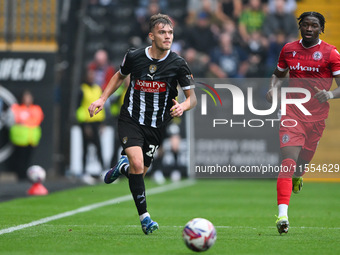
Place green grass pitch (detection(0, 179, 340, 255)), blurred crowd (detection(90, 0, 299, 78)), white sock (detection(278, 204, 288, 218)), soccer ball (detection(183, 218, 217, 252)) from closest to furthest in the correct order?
1. soccer ball (detection(183, 218, 217, 252))
2. green grass pitch (detection(0, 179, 340, 255))
3. white sock (detection(278, 204, 288, 218))
4. blurred crowd (detection(90, 0, 299, 78))

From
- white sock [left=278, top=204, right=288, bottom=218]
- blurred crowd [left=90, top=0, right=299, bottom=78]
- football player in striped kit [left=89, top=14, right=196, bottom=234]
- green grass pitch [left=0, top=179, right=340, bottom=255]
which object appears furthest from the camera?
blurred crowd [left=90, top=0, right=299, bottom=78]

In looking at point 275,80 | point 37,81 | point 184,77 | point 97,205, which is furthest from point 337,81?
point 37,81

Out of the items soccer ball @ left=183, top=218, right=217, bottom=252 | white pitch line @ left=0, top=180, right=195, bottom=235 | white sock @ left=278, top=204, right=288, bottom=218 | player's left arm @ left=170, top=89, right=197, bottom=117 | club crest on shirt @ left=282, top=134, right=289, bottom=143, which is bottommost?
white pitch line @ left=0, top=180, right=195, bottom=235

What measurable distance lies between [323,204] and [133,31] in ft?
33.3

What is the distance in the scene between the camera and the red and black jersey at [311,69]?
8.27m

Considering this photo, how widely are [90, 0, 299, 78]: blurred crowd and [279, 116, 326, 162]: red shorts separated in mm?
11571

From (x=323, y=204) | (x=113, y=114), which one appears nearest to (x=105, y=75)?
(x=113, y=114)

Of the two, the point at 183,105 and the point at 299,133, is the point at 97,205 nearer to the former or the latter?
the point at 183,105

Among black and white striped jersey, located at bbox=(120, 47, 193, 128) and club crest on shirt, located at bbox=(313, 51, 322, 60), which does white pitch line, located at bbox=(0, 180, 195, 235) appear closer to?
black and white striped jersey, located at bbox=(120, 47, 193, 128)

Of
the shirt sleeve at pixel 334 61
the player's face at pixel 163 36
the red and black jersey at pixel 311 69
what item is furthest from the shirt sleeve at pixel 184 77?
the shirt sleeve at pixel 334 61

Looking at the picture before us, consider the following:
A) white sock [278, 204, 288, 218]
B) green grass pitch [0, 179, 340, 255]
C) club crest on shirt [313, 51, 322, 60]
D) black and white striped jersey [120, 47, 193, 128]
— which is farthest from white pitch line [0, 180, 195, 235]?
club crest on shirt [313, 51, 322, 60]

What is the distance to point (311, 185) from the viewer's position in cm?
1802

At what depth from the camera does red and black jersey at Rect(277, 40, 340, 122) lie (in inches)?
326

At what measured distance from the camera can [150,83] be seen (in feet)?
27.0
